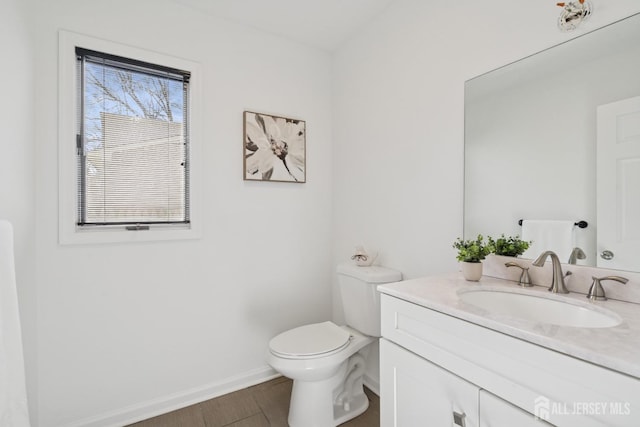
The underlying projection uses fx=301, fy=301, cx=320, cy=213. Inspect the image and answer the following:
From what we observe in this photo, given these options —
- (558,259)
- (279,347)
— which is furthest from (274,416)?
(558,259)

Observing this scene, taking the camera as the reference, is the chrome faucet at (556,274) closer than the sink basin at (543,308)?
No

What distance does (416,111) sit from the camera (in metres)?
1.69

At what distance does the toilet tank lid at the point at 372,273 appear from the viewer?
170cm

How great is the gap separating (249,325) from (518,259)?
1.64 meters

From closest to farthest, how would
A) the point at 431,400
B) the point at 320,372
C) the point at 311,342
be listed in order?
the point at 431,400 < the point at 320,372 < the point at 311,342

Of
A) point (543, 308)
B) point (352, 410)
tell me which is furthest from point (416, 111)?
point (352, 410)

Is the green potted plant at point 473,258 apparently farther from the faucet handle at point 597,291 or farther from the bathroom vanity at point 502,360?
the faucet handle at point 597,291

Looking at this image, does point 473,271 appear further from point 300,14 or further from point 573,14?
point 300,14

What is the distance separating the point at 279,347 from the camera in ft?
5.18

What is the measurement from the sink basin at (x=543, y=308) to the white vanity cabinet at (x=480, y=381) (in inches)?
5.6

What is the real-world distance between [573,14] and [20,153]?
7.35 ft

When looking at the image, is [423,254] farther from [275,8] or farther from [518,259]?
[275,8]

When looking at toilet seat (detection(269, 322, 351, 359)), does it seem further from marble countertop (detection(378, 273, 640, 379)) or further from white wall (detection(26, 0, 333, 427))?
marble countertop (detection(378, 273, 640, 379))

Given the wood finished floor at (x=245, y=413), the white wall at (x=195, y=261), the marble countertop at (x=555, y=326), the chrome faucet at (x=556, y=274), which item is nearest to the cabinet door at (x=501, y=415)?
the marble countertop at (x=555, y=326)
